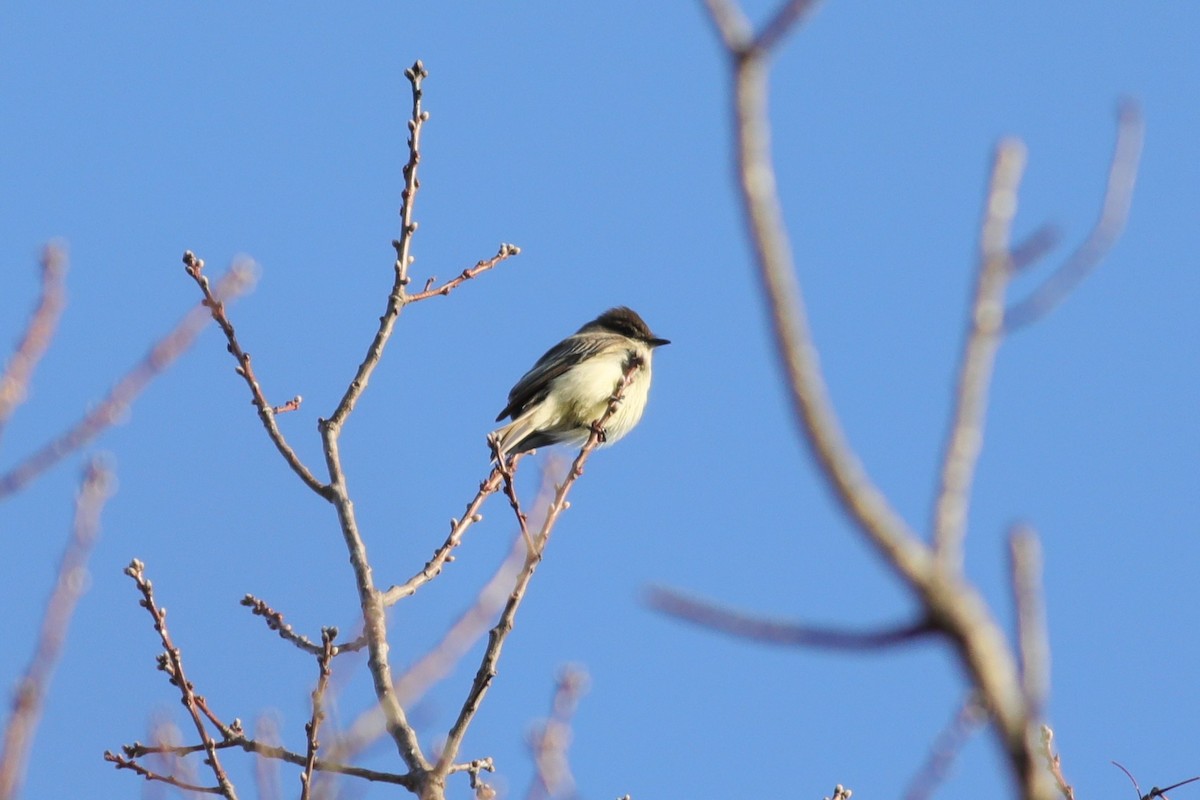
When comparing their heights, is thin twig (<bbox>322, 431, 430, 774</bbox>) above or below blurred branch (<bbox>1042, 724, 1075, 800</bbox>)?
above

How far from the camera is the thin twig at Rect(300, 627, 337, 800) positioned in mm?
4023

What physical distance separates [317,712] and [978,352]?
129 inches

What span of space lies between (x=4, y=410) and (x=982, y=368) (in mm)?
2253

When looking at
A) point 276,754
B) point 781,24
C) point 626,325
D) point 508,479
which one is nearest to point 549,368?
point 626,325

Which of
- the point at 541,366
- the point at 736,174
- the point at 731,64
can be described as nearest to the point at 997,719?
the point at 736,174

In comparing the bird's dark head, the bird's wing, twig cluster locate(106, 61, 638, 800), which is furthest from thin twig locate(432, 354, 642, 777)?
the bird's dark head

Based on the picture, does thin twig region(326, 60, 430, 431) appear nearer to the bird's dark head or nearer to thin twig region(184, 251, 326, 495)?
thin twig region(184, 251, 326, 495)

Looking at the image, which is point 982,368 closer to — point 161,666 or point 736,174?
point 736,174

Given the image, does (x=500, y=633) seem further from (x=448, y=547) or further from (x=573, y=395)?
(x=573, y=395)

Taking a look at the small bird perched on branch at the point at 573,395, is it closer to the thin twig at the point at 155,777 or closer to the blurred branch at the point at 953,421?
the thin twig at the point at 155,777

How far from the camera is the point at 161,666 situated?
177 inches

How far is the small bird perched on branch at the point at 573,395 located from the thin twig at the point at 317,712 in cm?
493

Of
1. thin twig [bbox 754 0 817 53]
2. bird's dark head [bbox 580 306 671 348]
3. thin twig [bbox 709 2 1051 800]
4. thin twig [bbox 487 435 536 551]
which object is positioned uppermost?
bird's dark head [bbox 580 306 671 348]

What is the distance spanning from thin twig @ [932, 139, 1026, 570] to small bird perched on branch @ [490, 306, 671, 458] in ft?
26.2
